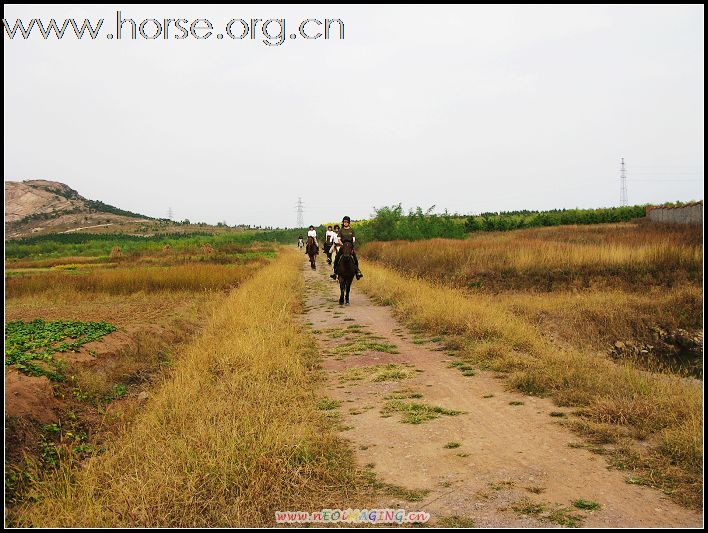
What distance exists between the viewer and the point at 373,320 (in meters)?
12.3

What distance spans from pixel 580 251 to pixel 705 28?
1556cm

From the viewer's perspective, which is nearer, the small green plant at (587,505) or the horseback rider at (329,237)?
the small green plant at (587,505)

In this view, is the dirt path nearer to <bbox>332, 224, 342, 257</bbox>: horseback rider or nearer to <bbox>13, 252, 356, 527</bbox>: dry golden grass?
<bbox>13, 252, 356, 527</bbox>: dry golden grass

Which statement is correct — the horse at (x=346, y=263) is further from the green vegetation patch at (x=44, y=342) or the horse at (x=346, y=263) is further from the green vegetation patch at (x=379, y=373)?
the green vegetation patch at (x=379, y=373)

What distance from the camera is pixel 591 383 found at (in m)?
6.22

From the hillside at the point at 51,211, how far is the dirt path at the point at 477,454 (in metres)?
128

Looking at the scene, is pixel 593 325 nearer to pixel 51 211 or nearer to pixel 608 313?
pixel 608 313

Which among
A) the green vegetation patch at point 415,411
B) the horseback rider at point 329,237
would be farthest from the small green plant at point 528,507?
the horseback rider at point 329,237

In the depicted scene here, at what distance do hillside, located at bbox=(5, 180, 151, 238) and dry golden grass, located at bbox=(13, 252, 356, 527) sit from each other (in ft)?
420

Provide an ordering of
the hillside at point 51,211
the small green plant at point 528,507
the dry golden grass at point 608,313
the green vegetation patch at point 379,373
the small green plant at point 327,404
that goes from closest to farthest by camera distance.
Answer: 1. the small green plant at point 528,507
2. the small green plant at point 327,404
3. the green vegetation patch at point 379,373
4. the dry golden grass at point 608,313
5. the hillside at point 51,211

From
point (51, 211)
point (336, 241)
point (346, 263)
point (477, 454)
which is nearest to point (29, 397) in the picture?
point (477, 454)

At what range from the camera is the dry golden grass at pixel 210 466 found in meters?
3.62

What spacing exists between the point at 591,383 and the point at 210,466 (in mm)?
4576

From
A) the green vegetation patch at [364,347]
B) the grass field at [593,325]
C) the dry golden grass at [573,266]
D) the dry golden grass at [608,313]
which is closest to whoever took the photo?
the grass field at [593,325]
